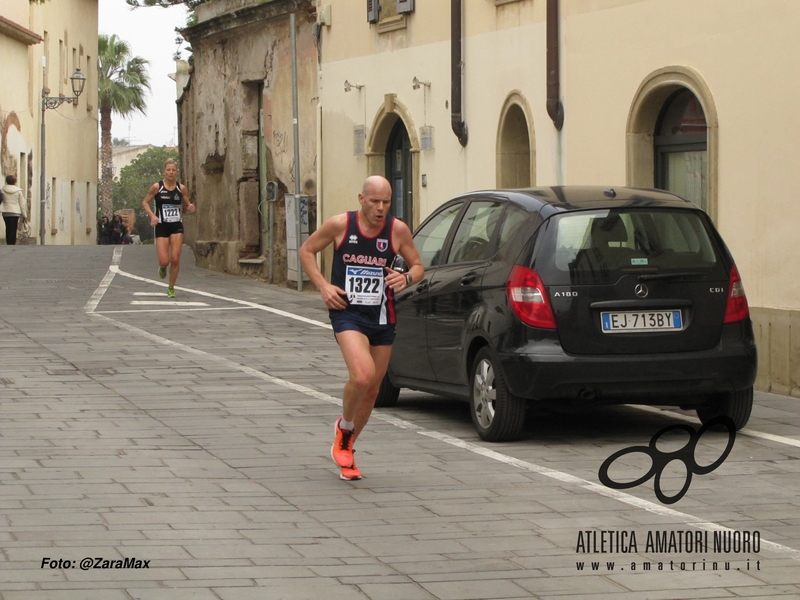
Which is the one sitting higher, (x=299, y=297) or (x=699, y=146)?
(x=699, y=146)

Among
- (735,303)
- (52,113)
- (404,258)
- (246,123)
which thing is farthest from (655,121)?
(52,113)

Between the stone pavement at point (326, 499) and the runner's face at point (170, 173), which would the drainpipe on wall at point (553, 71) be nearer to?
the stone pavement at point (326, 499)

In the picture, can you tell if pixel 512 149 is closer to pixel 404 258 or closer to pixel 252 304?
pixel 252 304

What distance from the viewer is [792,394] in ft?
41.5

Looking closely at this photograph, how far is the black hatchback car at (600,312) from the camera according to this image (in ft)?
30.7

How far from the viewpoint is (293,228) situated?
26031 mm

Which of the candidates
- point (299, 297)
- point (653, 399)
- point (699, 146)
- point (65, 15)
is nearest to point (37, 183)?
point (65, 15)

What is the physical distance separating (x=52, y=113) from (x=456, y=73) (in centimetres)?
3889

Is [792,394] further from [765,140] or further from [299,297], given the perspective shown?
[299,297]

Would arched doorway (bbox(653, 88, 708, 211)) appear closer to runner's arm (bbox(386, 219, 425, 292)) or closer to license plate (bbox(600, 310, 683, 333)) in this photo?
license plate (bbox(600, 310, 683, 333))

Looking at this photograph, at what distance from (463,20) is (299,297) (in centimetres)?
503

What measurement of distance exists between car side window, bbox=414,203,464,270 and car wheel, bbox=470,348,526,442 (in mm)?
1260

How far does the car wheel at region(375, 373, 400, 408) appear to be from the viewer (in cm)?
1147

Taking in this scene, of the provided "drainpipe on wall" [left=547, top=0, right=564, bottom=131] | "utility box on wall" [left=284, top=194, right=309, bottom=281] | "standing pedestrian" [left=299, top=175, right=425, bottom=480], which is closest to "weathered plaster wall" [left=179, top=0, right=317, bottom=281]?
"utility box on wall" [left=284, top=194, right=309, bottom=281]
